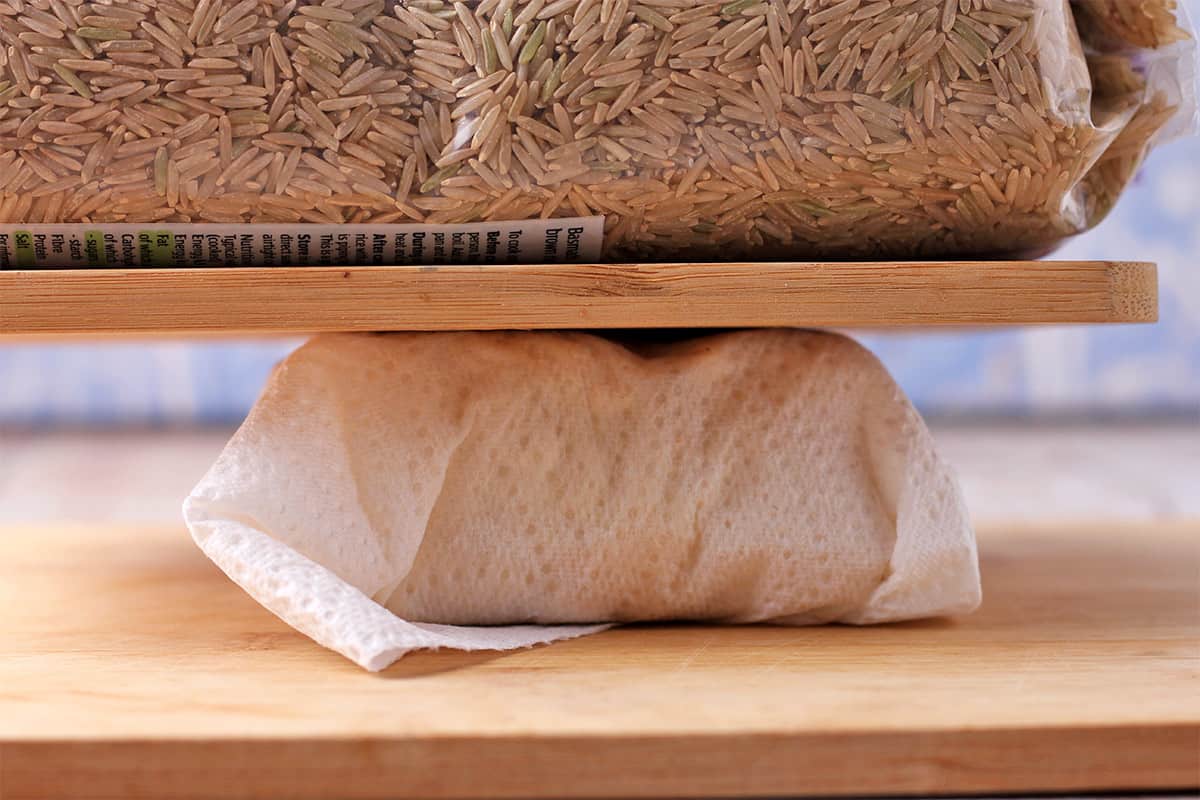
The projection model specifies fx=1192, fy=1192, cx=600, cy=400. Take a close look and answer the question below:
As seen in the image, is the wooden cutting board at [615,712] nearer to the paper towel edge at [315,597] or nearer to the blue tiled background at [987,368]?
the paper towel edge at [315,597]

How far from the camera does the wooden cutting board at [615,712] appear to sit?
17.9 inches

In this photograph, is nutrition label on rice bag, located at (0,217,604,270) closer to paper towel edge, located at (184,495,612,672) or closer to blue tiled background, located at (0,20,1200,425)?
paper towel edge, located at (184,495,612,672)

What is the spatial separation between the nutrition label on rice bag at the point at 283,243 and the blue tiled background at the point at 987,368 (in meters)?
1.33

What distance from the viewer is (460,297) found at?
576mm

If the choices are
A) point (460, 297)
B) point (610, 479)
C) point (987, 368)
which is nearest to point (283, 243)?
point (460, 297)

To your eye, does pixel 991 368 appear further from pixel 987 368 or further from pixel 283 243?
pixel 283 243

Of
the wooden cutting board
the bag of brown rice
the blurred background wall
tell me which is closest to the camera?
the wooden cutting board

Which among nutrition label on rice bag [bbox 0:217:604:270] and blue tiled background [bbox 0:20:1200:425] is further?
blue tiled background [bbox 0:20:1200:425]

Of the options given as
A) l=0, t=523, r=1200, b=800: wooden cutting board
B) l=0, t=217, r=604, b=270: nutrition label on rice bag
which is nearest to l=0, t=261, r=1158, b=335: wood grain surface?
l=0, t=217, r=604, b=270: nutrition label on rice bag

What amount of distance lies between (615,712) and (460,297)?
212mm

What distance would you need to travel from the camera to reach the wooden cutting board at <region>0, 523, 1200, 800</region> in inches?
17.9

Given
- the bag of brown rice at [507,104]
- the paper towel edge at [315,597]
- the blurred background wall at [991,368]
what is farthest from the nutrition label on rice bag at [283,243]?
the blurred background wall at [991,368]

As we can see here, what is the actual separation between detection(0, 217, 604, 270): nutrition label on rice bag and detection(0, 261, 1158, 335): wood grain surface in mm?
26

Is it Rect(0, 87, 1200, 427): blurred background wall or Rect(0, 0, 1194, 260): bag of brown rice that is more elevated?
Rect(0, 0, 1194, 260): bag of brown rice
